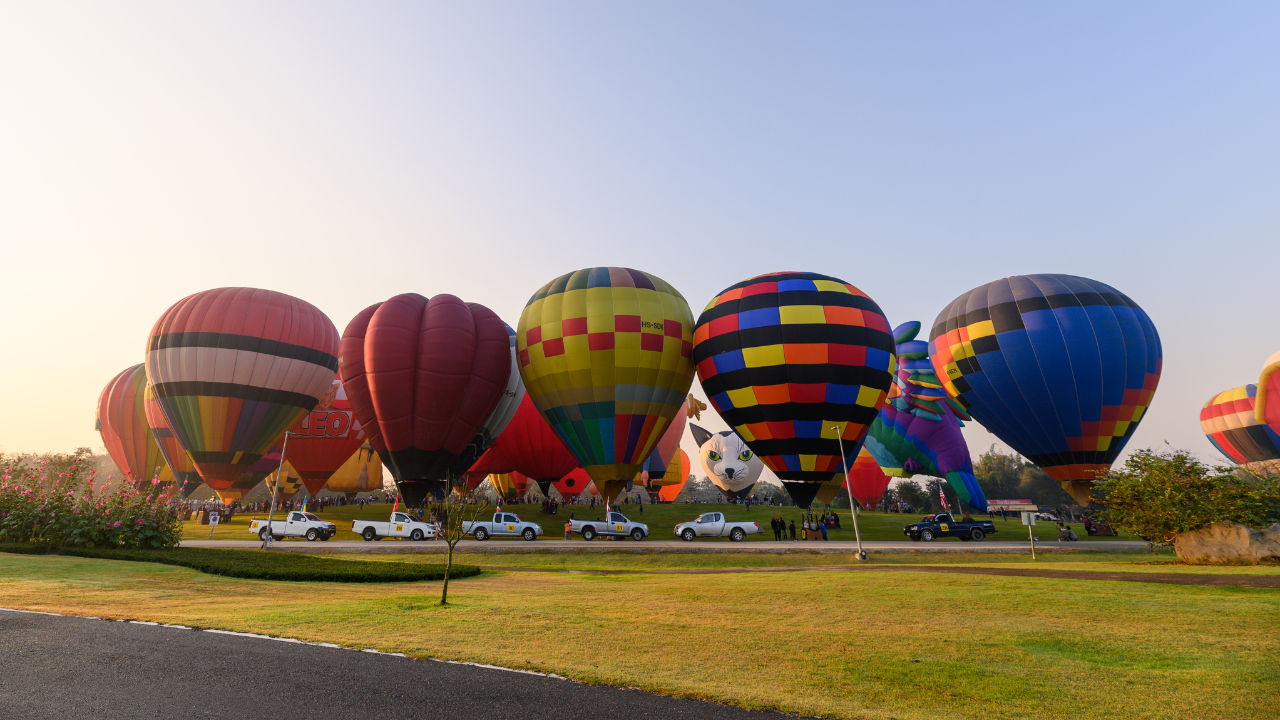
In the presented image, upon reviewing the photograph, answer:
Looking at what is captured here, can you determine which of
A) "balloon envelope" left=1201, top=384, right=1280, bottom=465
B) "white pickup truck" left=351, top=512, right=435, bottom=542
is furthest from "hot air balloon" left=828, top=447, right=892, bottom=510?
"white pickup truck" left=351, top=512, right=435, bottom=542

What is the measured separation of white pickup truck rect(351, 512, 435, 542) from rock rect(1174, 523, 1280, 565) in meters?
31.8

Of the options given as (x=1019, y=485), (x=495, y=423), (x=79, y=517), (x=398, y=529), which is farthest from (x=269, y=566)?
(x=1019, y=485)

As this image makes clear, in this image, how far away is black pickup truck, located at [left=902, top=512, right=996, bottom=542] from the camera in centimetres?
3409

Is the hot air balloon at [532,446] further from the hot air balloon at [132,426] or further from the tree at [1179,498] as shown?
the tree at [1179,498]

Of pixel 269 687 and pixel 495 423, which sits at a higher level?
pixel 495 423

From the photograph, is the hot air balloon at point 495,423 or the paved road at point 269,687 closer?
the paved road at point 269,687

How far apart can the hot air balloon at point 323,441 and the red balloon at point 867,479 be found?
46.5 m

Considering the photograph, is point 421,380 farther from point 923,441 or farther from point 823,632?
point 923,441

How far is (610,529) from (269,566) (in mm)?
17567

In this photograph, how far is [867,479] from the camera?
6041 centimetres

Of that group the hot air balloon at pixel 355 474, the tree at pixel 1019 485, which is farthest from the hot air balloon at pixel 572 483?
the tree at pixel 1019 485

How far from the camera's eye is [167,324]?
130 ft

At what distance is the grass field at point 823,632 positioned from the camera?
21.7ft

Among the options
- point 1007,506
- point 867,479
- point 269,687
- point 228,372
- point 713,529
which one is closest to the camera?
point 269,687
